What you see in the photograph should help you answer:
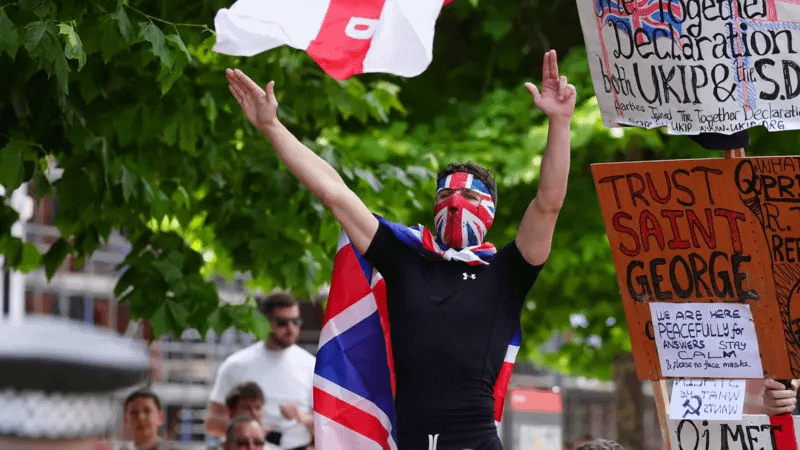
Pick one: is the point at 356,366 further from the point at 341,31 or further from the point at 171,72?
the point at 171,72

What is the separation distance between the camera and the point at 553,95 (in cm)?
474

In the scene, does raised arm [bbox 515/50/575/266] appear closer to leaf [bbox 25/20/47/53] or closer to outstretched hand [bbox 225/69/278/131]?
outstretched hand [bbox 225/69/278/131]

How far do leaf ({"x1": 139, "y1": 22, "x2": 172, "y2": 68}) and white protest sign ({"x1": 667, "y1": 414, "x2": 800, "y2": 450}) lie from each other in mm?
2492

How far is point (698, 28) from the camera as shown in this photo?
19.1 feet

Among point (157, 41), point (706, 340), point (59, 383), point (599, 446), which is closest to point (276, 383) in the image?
point (599, 446)

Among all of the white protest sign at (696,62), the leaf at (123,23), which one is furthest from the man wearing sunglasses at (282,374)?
the white protest sign at (696,62)

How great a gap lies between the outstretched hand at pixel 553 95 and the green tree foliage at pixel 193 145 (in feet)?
5.14

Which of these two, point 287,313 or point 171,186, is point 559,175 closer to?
point 171,186

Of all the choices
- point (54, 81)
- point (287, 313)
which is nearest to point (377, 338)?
point (54, 81)

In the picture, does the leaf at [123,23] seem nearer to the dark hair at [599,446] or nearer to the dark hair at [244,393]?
the dark hair at [599,446]

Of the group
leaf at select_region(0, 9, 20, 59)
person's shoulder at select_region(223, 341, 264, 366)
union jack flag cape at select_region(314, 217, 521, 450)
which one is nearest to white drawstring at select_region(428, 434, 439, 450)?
union jack flag cape at select_region(314, 217, 521, 450)

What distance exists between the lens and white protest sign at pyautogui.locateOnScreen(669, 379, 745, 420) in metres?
5.92

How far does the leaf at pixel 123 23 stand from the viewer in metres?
5.71

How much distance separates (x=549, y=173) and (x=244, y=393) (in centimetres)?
426
